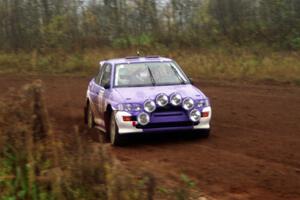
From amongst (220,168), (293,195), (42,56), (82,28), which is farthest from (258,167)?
(82,28)

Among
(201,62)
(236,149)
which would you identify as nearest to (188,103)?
(236,149)

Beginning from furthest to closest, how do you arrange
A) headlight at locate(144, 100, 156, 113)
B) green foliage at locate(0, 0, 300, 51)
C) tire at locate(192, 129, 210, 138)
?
1. green foliage at locate(0, 0, 300, 51)
2. tire at locate(192, 129, 210, 138)
3. headlight at locate(144, 100, 156, 113)

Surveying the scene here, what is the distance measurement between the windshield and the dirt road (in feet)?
3.51

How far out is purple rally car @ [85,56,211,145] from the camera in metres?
11.7

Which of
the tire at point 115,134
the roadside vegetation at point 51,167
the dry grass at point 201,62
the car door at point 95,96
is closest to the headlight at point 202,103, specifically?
the tire at point 115,134

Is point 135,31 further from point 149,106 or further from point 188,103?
point 149,106

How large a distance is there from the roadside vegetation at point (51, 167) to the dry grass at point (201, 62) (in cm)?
1459

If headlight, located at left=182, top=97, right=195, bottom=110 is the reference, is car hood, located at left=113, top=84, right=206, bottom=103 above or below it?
above

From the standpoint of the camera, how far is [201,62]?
2686 centimetres

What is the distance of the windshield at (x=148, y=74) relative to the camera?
1299 centimetres

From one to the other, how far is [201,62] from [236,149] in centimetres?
1591

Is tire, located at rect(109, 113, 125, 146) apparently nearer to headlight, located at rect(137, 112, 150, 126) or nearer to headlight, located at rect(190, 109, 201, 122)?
headlight, located at rect(137, 112, 150, 126)

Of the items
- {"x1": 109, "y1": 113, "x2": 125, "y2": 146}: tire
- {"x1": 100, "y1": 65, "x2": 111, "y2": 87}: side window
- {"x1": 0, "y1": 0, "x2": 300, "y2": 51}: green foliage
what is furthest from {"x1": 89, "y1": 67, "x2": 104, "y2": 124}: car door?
{"x1": 0, "y1": 0, "x2": 300, "y2": 51}: green foliage

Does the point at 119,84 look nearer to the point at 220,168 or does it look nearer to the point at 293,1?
the point at 220,168
